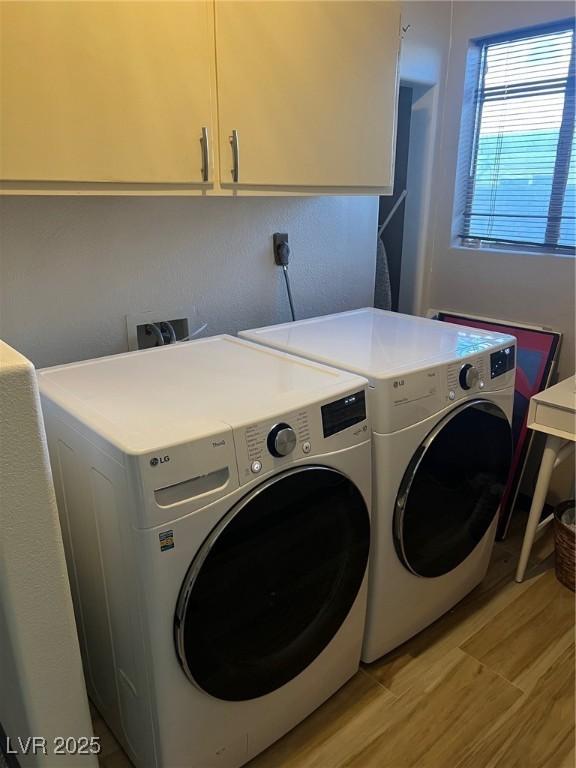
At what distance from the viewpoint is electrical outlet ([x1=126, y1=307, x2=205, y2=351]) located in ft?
5.63

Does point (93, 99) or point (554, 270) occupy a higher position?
point (93, 99)

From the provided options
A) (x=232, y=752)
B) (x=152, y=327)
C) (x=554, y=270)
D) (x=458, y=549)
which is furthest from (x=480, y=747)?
(x=554, y=270)

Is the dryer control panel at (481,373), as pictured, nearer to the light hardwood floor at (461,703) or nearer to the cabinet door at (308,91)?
the cabinet door at (308,91)

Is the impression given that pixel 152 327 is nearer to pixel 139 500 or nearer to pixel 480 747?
pixel 139 500

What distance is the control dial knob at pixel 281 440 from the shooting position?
114 cm

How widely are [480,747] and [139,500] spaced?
1148 mm

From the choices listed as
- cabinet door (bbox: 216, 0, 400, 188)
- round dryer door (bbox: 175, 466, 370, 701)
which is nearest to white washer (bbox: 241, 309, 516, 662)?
round dryer door (bbox: 175, 466, 370, 701)

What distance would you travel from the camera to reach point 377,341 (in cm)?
172

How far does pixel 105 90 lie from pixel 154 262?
0.59 meters

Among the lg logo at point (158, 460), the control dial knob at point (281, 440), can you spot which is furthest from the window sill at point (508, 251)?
the lg logo at point (158, 460)

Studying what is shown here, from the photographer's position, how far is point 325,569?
4.44 ft

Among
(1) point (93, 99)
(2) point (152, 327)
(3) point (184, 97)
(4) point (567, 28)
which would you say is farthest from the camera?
(4) point (567, 28)

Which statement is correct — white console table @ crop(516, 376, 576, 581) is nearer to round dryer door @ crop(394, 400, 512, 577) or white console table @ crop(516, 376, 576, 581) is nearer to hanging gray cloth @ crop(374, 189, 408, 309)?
round dryer door @ crop(394, 400, 512, 577)

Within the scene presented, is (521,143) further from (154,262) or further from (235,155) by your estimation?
(154,262)
